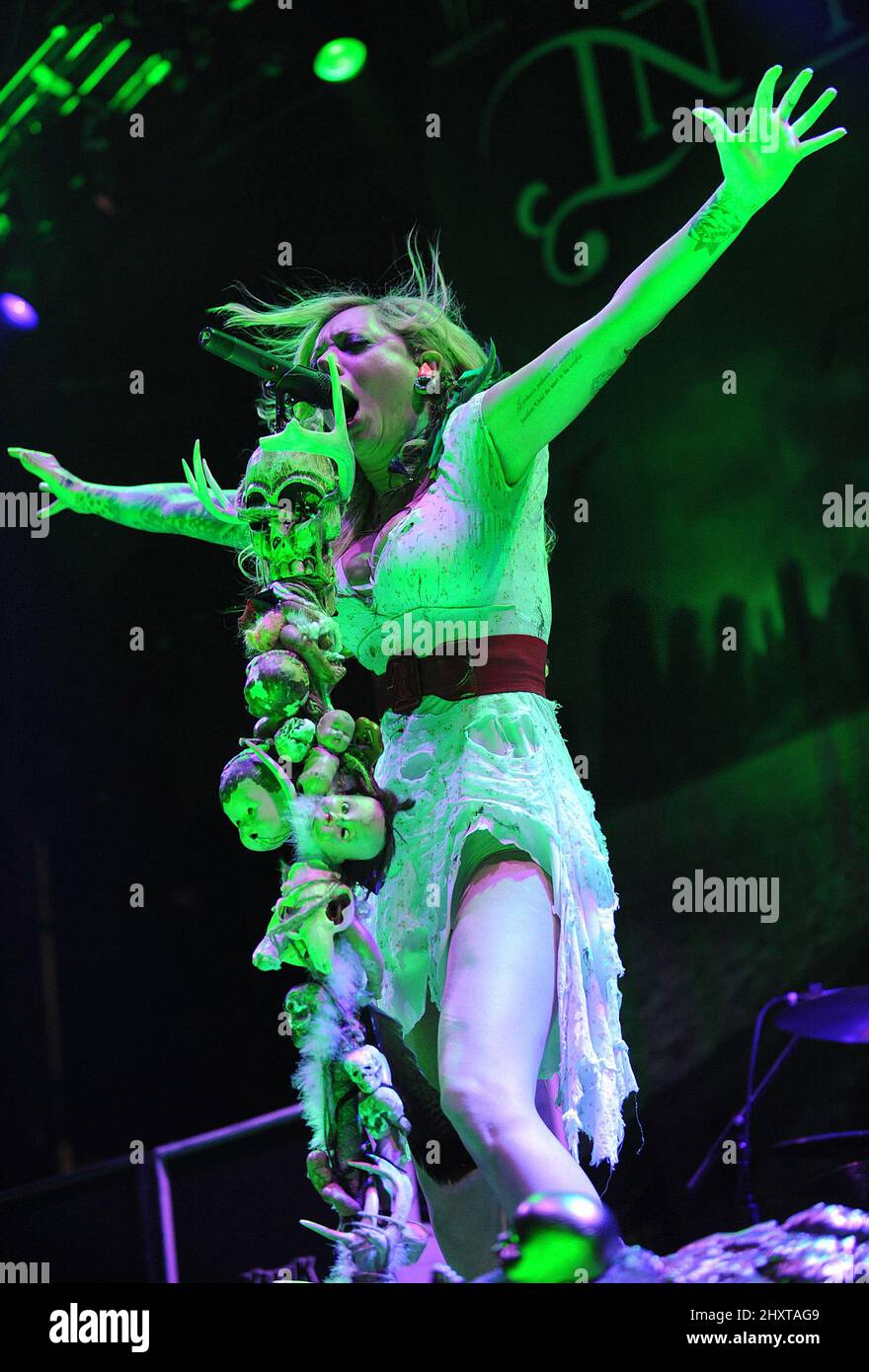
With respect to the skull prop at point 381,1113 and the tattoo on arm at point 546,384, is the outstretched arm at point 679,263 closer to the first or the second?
the tattoo on arm at point 546,384

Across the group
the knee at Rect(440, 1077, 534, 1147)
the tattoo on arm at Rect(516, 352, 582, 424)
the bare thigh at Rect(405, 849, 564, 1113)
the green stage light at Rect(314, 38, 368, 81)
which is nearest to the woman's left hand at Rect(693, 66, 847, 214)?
the tattoo on arm at Rect(516, 352, 582, 424)

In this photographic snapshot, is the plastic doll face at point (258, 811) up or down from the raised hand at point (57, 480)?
down

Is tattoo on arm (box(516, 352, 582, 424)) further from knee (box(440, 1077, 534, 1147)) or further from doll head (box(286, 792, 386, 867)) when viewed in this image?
knee (box(440, 1077, 534, 1147))

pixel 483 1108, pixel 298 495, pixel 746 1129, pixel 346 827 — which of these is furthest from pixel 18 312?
pixel 746 1129

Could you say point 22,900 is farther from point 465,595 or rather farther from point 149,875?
point 465,595

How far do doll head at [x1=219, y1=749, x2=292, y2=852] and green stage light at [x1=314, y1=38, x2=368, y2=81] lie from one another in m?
1.84

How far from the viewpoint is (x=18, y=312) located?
3.03m

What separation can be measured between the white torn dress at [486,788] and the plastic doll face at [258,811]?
173 millimetres

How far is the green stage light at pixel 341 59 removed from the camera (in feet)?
9.63

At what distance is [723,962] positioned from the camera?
2.98 meters

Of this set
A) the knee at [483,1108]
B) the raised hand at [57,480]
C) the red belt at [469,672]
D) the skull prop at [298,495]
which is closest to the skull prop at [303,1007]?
the knee at [483,1108]

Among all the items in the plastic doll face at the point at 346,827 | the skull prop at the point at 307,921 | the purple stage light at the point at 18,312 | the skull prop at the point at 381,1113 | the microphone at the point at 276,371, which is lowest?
the skull prop at the point at 381,1113

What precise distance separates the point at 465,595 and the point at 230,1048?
62.9 inches
